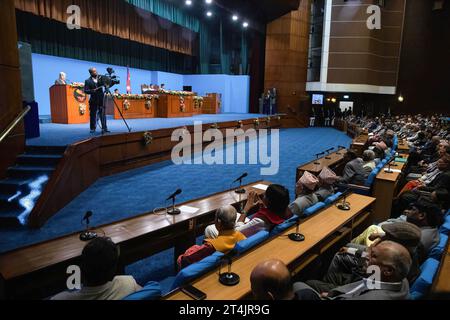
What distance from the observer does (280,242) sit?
7.11 feet

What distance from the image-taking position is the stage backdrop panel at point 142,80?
8.91 metres

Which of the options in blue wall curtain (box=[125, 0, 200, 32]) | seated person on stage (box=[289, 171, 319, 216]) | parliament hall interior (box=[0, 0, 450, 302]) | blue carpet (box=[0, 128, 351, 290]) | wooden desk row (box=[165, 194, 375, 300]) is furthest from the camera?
blue wall curtain (box=[125, 0, 200, 32])

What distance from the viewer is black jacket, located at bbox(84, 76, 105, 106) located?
5.67 meters

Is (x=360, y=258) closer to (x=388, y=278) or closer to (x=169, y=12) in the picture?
(x=388, y=278)

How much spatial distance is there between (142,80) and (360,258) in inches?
480

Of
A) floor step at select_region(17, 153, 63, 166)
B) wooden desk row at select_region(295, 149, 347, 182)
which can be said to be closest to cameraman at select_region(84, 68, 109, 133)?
floor step at select_region(17, 153, 63, 166)

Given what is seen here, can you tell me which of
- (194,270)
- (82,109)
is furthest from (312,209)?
(82,109)

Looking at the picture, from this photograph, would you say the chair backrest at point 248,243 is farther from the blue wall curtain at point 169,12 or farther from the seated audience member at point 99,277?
the blue wall curtain at point 169,12

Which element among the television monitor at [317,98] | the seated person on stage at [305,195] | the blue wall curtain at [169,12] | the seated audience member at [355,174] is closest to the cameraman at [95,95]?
the seated person on stage at [305,195]

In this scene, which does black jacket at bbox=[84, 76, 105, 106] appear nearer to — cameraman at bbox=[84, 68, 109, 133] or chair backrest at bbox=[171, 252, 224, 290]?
cameraman at bbox=[84, 68, 109, 133]

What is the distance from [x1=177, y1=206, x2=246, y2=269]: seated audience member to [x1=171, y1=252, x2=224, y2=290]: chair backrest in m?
0.21

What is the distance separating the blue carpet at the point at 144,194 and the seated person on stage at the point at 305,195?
1225mm

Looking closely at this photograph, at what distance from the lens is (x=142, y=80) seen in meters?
13.0

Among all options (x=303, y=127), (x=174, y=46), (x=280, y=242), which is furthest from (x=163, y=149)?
(x=303, y=127)
